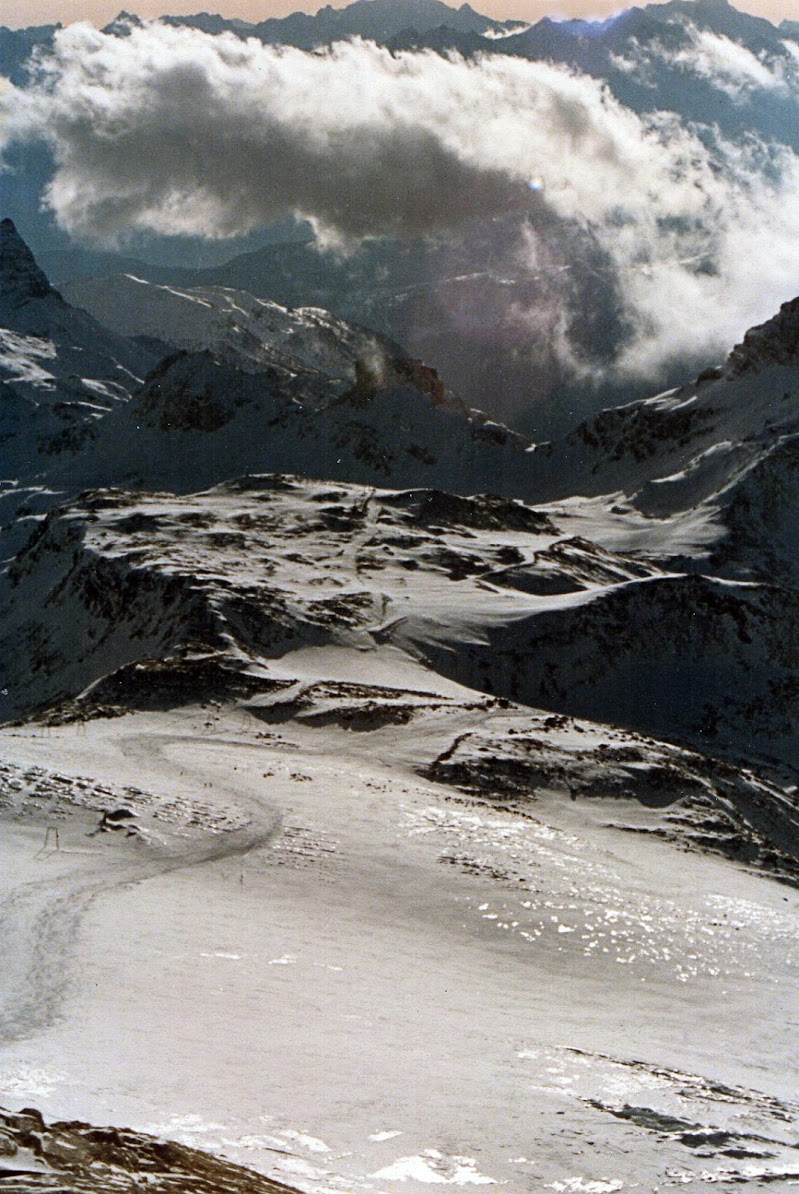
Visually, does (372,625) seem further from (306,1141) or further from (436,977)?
(306,1141)

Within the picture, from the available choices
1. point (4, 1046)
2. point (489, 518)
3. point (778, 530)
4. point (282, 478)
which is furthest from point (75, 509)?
point (4, 1046)

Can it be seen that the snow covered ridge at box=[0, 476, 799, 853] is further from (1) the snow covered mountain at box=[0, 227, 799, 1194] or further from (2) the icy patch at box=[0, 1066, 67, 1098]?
(2) the icy patch at box=[0, 1066, 67, 1098]

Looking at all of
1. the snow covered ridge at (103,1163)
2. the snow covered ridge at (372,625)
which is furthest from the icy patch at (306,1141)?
the snow covered ridge at (372,625)

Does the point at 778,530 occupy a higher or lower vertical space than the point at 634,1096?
higher

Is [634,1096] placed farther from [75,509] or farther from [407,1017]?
[75,509]

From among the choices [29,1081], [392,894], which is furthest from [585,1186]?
[392,894]

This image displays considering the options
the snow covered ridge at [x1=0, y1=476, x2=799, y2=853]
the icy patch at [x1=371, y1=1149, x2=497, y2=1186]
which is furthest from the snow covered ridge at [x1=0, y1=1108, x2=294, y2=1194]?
the snow covered ridge at [x1=0, y1=476, x2=799, y2=853]
